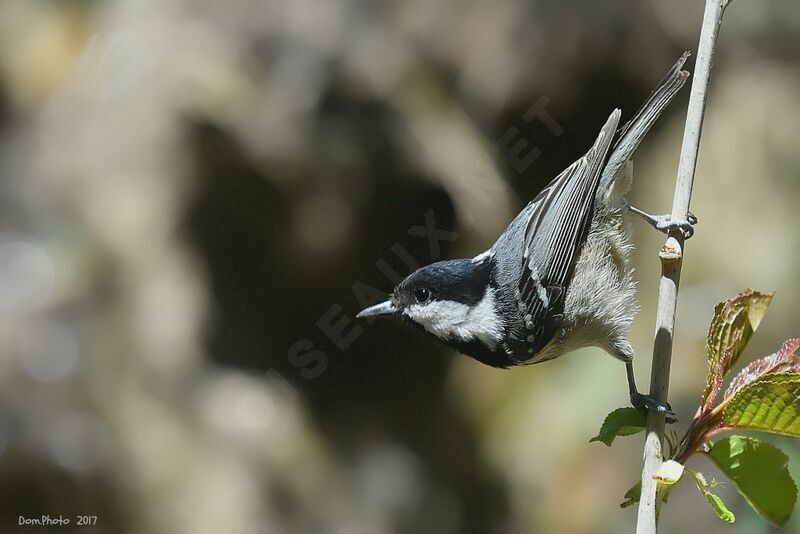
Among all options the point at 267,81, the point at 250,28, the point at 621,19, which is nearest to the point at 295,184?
the point at 267,81

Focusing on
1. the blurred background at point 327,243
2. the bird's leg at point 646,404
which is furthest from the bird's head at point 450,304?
the blurred background at point 327,243

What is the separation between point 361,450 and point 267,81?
7.73ft

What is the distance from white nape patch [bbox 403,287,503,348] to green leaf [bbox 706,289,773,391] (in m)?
1.09

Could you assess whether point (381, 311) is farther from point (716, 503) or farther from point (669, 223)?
point (716, 503)

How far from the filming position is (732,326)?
51.6 inches

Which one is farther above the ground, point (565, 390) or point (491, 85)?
point (491, 85)

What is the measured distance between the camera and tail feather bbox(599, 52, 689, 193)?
7.77ft

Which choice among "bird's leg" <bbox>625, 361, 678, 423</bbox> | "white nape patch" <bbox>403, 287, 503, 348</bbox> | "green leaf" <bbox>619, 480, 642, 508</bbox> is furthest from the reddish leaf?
"white nape patch" <bbox>403, 287, 503, 348</bbox>

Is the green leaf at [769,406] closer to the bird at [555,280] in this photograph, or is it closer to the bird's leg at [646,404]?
the bird's leg at [646,404]

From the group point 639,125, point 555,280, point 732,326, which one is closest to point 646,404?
point 732,326

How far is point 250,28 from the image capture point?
512cm

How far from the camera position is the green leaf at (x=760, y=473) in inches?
49.7

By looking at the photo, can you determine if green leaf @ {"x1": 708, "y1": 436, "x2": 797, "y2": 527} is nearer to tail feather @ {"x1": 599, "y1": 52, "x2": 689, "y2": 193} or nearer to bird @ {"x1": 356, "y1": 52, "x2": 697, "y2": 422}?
bird @ {"x1": 356, "y1": 52, "x2": 697, "y2": 422}

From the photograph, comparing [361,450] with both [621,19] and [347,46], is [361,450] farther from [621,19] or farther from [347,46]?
[621,19]
